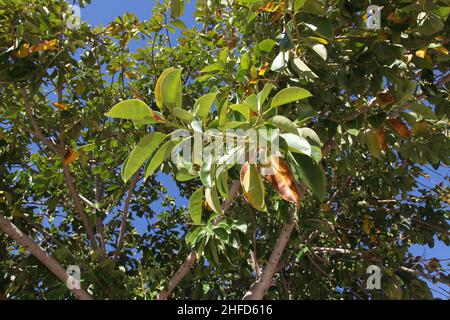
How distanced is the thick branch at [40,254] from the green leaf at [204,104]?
2.02 metres

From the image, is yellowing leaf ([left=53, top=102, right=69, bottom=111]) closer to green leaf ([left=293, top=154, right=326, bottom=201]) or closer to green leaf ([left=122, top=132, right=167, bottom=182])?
green leaf ([left=122, top=132, right=167, bottom=182])

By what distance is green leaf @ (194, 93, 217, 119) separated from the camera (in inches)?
59.1

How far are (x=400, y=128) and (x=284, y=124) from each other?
4.32 feet

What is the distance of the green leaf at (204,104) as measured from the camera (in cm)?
150

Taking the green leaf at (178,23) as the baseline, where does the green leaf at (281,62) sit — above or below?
below

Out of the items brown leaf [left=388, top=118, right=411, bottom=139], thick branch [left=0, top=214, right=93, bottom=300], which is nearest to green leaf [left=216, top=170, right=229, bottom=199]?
brown leaf [left=388, top=118, right=411, bottom=139]

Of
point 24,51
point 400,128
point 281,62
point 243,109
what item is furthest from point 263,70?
point 24,51

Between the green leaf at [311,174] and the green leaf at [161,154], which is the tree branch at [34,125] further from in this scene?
Answer: the green leaf at [311,174]

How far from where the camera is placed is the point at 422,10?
2.08 m

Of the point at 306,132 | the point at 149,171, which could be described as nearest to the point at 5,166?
the point at 149,171

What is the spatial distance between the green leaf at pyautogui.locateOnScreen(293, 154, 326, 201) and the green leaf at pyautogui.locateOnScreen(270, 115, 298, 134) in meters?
0.11

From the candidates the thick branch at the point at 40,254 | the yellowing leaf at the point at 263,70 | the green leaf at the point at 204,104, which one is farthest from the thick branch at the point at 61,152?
the green leaf at the point at 204,104

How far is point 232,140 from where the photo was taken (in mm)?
1438

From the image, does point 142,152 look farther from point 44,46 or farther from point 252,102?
point 44,46
